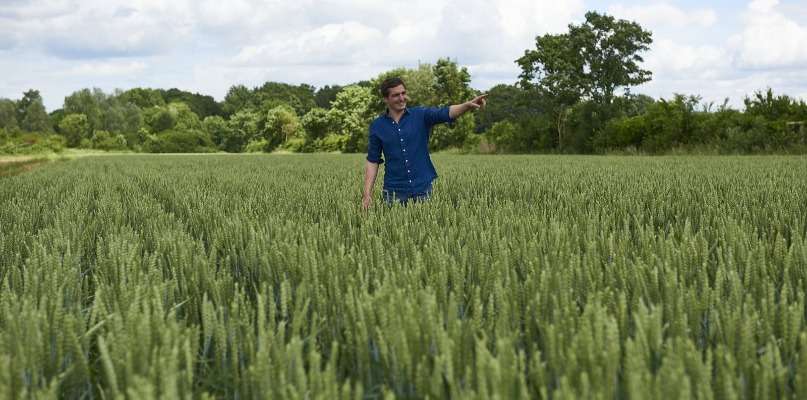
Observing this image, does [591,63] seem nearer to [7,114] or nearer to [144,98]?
[7,114]

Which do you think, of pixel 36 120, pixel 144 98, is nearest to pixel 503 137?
pixel 36 120

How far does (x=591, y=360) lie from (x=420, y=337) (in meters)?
0.36

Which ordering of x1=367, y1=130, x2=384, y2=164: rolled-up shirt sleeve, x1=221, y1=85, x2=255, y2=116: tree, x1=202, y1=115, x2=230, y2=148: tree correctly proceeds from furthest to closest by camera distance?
x1=221, y1=85, x2=255, y2=116: tree → x1=202, y1=115, x2=230, y2=148: tree → x1=367, y1=130, x2=384, y2=164: rolled-up shirt sleeve

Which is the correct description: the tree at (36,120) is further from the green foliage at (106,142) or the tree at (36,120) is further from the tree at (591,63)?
the tree at (591,63)

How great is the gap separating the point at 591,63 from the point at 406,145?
101ft

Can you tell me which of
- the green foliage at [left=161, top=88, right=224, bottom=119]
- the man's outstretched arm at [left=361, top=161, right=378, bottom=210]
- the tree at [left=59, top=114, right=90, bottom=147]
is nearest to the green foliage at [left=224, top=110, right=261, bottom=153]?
the tree at [left=59, top=114, right=90, bottom=147]

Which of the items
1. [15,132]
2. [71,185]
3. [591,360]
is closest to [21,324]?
[591,360]

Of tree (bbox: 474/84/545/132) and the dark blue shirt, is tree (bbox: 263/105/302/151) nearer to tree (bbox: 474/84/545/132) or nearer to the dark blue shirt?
tree (bbox: 474/84/545/132)

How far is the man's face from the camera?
4871mm

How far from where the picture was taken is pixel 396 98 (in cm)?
489

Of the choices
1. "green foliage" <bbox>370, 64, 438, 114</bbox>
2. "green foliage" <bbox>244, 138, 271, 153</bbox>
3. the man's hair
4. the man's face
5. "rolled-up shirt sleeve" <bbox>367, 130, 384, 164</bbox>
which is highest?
"green foliage" <bbox>370, 64, 438, 114</bbox>

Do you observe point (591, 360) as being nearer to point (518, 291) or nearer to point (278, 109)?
point (518, 291)

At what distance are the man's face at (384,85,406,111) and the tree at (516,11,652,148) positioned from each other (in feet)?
94.5

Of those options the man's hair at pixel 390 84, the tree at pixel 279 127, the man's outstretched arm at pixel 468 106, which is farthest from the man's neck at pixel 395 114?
the tree at pixel 279 127
